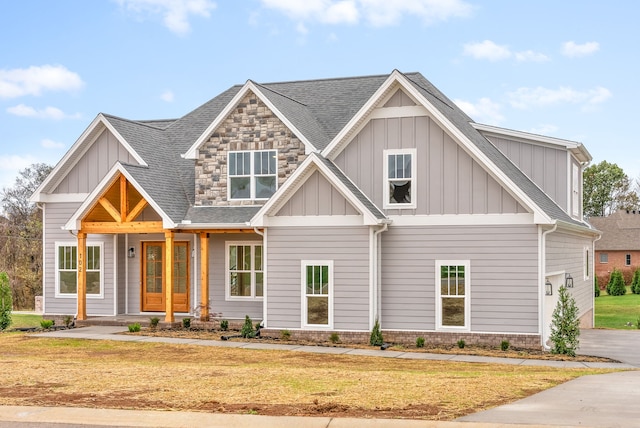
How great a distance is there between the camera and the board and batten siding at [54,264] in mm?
26422

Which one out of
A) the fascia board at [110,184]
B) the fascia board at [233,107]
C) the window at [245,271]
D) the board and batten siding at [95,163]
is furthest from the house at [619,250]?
the fascia board at [110,184]

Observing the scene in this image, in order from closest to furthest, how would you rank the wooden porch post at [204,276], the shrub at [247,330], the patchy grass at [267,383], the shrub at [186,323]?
the patchy grass at [267,383]
the shrub at [247,330]
the shrub at [186,323]
the wooden porch post at [204,276]

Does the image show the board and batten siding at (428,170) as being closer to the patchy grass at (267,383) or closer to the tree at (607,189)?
the patchy grass at (267,383)

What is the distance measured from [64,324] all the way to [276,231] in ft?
27.8

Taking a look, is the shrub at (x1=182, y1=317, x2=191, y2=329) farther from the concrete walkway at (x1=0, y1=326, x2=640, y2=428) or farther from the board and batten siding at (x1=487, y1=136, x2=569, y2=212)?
the concrete walkway at (x1=0, y1=326, x2=640, y2=428)

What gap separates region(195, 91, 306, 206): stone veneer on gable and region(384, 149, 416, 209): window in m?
3.03

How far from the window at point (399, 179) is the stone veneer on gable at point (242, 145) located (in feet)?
9.94

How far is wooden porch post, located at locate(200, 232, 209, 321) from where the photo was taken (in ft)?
79.6

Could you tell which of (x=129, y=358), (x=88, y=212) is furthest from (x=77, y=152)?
(x=129, y=358)

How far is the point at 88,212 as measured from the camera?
24688 mm

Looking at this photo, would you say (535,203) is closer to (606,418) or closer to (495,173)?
(495,173)

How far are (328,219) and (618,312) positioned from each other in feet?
79.6

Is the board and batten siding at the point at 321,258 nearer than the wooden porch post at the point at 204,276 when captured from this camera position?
Yes

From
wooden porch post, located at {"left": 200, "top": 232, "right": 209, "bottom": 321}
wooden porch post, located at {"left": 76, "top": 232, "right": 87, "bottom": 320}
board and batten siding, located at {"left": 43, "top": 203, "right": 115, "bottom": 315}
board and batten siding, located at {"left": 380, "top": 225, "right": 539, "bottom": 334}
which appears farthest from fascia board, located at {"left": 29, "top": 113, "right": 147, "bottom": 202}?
board and batten siding, located at {"left": 380, "top": 225, "right": 539, "bottom": 334}
